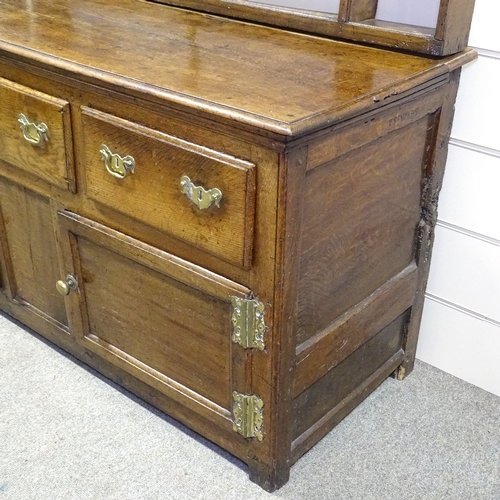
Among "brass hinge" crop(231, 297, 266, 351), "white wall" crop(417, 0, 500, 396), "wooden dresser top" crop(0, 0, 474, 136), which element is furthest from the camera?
"white wall" crop(417, 0, 500, 396)

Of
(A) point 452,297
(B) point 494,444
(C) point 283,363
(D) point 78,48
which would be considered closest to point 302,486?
(C) point 283,363

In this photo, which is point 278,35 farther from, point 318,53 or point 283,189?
point 283,189

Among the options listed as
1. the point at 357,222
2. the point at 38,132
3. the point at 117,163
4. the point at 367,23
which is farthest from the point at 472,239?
the point at 38,132

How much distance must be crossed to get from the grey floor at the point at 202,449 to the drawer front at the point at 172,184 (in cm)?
49

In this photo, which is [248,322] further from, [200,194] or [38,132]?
[38,132]

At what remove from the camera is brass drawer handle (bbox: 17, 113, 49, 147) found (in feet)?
4.27

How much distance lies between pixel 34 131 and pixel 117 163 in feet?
0.75

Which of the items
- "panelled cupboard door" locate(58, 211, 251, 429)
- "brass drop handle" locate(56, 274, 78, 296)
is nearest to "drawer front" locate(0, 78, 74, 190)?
"panelled cupboard door" locate(58, 211, 251, 429)

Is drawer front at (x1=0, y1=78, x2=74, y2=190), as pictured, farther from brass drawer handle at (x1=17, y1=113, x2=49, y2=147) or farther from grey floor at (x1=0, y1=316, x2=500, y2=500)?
grey floor at (x1=0, y1=316, x2=500, y2=500)

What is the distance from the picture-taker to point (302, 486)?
1328mm

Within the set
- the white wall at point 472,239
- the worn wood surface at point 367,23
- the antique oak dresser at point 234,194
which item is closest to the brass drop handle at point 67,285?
the antique oak dresser at point 234,194

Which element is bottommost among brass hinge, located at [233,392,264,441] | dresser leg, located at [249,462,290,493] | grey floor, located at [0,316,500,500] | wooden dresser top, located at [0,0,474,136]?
grey floor, located at [0,316,500,500]

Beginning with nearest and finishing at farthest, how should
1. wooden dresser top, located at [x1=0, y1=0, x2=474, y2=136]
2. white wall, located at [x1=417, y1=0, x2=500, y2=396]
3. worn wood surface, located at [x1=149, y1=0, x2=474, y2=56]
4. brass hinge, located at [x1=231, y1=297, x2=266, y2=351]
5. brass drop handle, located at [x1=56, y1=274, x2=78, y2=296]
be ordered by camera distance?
1. wooden dresser top, located at [x1=0, y1=0, x2=474, y2=136]
2. brass hinge, located at [x1=231, y1=297, x2=266, y2=351]
3. worn wood surface, located at [x1=149, y1=0, x2=474, y2=56]
4. white wall, located at [x1=417, y1=0, x2=500, y2=396]
5. brass drop handle, located at [x1=56, y1=274, x2=78, y2=296]

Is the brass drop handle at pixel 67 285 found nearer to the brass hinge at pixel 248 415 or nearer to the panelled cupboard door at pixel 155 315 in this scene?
the panelled cupboard door at pixel 155 315
